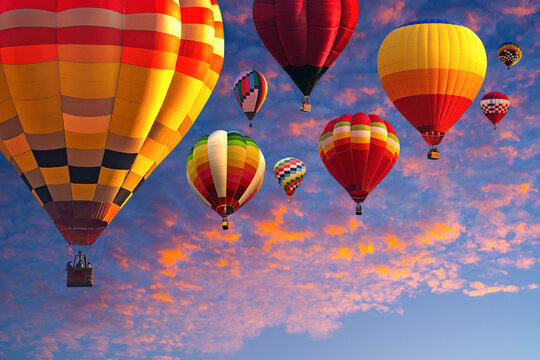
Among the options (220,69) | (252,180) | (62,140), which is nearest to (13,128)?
(62,140)

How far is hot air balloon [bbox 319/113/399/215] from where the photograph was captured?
33.4m

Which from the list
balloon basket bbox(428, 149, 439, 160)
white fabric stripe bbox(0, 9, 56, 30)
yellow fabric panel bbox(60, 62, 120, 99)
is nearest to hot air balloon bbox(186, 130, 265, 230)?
balloon basket bbox(428, 149, 439, 160)

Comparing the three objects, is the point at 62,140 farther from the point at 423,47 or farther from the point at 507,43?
the point at 507,43

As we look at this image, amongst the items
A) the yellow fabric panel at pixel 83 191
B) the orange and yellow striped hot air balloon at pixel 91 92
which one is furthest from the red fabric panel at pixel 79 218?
the yellow fabric panel at pixel 83 191

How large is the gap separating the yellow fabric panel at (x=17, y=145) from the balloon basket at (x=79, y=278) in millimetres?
3473

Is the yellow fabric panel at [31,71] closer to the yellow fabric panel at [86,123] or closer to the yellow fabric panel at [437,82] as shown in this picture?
the yellow fabric panel at [86,123]

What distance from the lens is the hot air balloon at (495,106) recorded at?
41625mm

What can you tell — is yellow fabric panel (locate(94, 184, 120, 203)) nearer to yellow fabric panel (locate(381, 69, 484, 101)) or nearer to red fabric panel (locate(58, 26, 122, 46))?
red fabric panel (locate(58, 26, 122, 46))

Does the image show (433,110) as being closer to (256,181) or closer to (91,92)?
(256,181)

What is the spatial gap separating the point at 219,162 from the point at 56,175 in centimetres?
1249

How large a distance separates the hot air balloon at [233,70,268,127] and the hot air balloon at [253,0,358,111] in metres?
6.11

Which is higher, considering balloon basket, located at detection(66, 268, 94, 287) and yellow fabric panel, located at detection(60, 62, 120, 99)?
yellow fabric panel, located at detection(60, 62, 120, 99)

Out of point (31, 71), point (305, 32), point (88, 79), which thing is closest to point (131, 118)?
point (88, 79)

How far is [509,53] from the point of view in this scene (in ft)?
161
